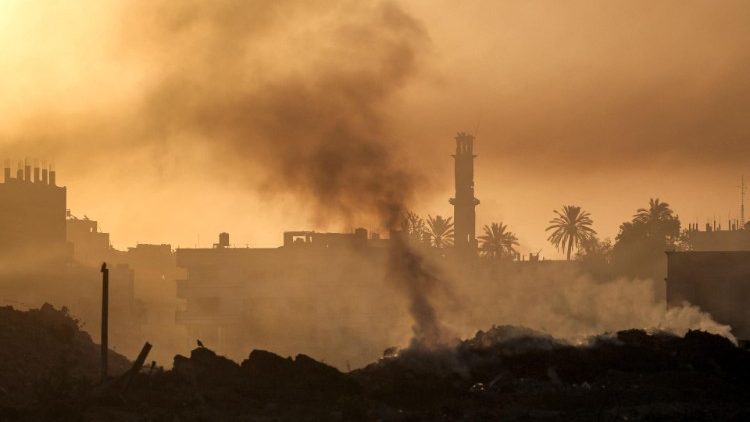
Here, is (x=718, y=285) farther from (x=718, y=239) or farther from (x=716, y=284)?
(x=718, y=239)

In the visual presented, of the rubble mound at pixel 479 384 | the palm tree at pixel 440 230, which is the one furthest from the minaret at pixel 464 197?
the rubble mound at pixel 479 384

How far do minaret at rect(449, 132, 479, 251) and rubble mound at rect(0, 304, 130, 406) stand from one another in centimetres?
7605

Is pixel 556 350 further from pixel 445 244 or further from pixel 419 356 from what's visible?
pixel 445 244

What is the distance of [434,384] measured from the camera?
167ft

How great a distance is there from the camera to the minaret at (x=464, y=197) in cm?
13900

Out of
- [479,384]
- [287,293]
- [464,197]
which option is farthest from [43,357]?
[464,197]

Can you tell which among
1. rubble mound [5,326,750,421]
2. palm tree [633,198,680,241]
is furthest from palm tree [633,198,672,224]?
rubble mound [5,326,750,421]

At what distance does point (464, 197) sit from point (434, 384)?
89.3 meters

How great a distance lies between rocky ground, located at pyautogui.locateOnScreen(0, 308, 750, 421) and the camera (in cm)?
4325

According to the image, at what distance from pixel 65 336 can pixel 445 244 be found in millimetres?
87600

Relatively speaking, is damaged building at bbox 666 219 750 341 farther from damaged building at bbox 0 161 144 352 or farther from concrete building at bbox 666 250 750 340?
damaged building at bbox 0 161 144 352

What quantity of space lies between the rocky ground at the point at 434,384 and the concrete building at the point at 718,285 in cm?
1586

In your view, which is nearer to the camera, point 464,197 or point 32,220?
point 32,220

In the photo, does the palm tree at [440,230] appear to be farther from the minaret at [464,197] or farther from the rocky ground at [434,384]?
the rocky ground at [434,384]
